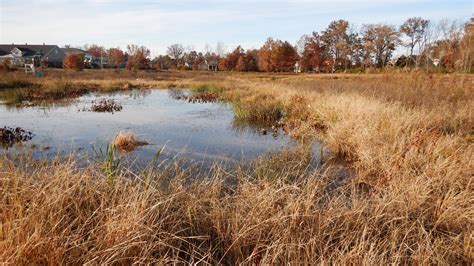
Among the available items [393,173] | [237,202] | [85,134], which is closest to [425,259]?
[237,202]

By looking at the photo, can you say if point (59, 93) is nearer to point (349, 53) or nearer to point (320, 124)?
point (320, 124)

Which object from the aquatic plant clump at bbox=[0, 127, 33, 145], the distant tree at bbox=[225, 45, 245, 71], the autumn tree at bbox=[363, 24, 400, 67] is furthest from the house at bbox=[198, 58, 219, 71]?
the aquatic plant clump at bbox=[0, 127, 33, 145]

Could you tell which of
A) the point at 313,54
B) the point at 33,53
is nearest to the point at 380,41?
the point at 313,54

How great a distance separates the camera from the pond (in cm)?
712

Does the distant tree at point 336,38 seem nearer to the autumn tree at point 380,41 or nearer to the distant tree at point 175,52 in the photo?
the autumn tree at point 380,41

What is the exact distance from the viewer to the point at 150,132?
9.59 meters

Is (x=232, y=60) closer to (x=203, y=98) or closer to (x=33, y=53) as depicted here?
(x=33, y=53)

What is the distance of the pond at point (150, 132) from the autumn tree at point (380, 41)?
127 feet

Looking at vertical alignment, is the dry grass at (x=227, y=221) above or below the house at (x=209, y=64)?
below

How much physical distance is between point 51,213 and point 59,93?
64.9 ft

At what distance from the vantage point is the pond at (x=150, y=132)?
23.4ft

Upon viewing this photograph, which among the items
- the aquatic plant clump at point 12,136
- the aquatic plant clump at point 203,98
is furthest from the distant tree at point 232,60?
the aquatic plant clump at point 12,136

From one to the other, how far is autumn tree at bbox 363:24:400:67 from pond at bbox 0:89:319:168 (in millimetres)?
38664

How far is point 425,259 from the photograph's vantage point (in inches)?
97.3
